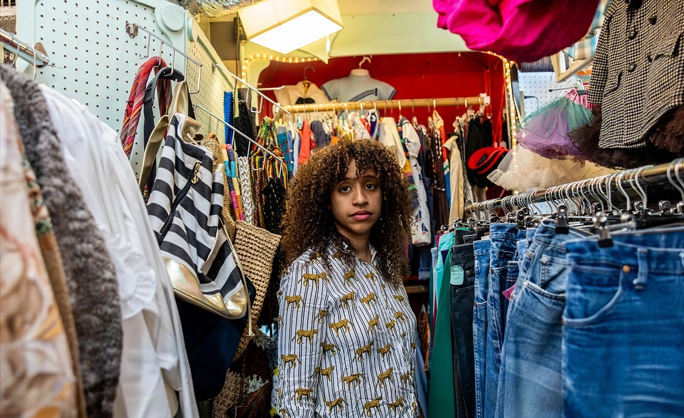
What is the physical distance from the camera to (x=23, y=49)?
99 cm

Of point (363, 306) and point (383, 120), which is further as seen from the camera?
point (383, 120)

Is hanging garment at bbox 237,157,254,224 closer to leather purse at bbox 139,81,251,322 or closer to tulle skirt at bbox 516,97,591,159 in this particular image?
leather purse at bbox 139,81,251,322

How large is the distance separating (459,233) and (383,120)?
1.64 m

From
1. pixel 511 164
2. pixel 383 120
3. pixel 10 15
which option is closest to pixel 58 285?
pixel 10 15

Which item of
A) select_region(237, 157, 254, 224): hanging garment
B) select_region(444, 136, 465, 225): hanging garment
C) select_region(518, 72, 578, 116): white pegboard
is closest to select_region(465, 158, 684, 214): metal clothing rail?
select_region(237, 157, 254, 224): hanging garment

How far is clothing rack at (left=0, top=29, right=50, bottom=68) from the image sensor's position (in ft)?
3.07

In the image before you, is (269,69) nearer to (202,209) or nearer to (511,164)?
(511,164)

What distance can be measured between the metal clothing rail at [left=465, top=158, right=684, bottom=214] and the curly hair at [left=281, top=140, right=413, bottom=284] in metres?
0.47

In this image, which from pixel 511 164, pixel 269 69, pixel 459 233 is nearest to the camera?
pixel 459 233

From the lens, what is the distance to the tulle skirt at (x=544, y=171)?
1.66 metres

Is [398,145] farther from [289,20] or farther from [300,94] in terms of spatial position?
[300,94]

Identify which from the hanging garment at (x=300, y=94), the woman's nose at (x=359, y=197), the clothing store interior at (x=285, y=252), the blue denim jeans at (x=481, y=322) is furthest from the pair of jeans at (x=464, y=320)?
the hanging garment at (x=300, y=94)

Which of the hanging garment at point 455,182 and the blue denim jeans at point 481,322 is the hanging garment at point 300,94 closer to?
the hanging garment at point 455,182

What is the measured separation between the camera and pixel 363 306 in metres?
1.31
